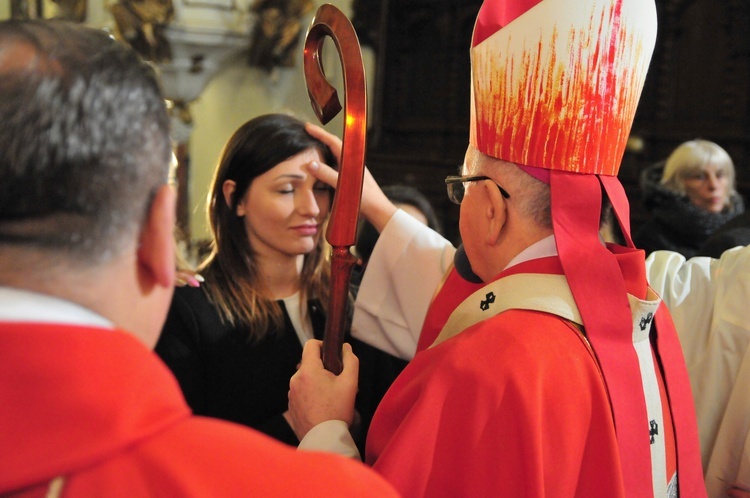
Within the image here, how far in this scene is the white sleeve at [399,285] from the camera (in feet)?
7.65

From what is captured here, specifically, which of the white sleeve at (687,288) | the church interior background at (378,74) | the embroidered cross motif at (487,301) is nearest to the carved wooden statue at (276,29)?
the church interior background at (378,74)

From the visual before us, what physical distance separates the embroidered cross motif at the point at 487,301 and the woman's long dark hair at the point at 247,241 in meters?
0.88

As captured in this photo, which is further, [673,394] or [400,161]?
[400,161]

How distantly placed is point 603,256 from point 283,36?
264 inches

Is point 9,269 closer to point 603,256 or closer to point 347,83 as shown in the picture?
point 347,83

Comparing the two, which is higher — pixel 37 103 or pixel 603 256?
pixel 37 103

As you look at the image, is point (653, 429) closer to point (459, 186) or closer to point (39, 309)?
point (459, 186)

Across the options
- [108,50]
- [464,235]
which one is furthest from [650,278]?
[108,50]

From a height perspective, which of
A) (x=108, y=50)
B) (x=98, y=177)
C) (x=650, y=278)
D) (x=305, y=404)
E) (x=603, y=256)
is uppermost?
(x=108, y=50)

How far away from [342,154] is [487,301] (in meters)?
0.41

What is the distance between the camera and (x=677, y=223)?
13.7ft

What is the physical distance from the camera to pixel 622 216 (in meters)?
1.61

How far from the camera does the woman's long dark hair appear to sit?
89.6 inches

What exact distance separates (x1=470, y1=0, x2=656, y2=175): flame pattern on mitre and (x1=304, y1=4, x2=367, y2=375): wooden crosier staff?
0.29 meters
